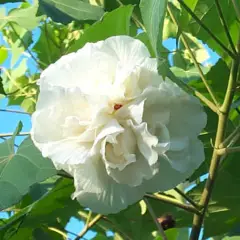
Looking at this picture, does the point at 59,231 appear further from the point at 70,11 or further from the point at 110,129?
the point at 110,129

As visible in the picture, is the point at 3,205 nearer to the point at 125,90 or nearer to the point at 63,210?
the point at 125,90

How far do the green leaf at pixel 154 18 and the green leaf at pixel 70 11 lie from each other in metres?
0.23

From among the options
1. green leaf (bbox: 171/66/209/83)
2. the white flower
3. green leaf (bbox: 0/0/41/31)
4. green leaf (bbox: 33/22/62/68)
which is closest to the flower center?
the white flower

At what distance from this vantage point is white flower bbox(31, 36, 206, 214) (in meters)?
0.62

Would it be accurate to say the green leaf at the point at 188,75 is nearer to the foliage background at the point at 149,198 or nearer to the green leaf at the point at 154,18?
the foliage background at the point at 149,198

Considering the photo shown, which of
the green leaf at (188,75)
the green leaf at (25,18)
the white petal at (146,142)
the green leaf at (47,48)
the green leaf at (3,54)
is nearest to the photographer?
the white petal at (146,142)

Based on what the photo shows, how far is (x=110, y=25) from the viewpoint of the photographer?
0.74 meters

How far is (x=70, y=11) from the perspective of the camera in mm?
909

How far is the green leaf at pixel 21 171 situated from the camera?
680 mm

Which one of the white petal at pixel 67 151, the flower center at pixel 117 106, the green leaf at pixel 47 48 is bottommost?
the green leaf at pixel 47 48

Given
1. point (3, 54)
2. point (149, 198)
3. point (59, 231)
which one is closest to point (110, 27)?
point (149, 198)

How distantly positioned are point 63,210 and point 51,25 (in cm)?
56

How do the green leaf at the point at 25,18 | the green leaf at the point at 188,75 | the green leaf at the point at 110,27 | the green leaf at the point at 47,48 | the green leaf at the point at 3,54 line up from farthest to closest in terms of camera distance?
the green leaf at the point at 3,54
the green leaf at the point at 47,48
the green leaf at the point at 25,18
the green leaf at the point at 188,75
the green leaf at the point at 110,27

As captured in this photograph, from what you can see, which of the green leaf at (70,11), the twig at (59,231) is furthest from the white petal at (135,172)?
the twig at (59,231)
